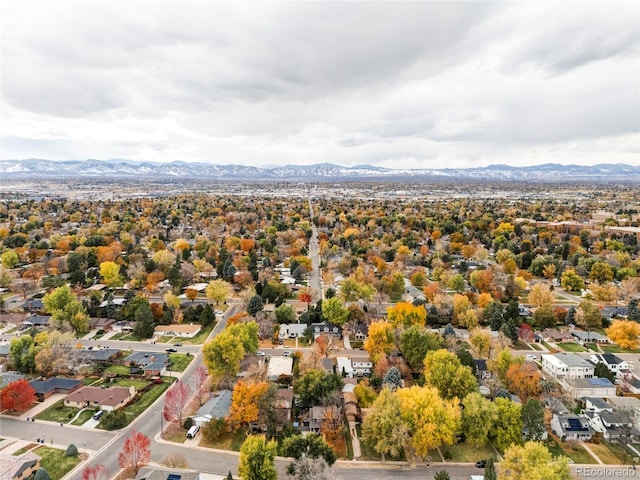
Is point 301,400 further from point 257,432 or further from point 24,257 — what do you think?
point 24,257

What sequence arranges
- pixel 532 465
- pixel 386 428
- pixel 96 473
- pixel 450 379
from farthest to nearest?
pixel 450 379 < pixel 386 428 < pixel 96 473 < pixel 532 465

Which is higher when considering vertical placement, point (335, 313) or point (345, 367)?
point (335, 313)

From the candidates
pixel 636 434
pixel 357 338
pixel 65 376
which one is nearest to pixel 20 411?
pixel 65 376

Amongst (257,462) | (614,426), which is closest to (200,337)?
(257,462)

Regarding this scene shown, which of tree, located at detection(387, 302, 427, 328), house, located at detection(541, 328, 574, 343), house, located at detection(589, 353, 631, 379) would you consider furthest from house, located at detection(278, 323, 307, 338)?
house, located at detection(589, 353, 631, 379)

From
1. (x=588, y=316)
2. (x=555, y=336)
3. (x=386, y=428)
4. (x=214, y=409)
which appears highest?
(x=386, y=428)

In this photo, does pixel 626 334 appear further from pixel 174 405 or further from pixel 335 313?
pixel 174 405

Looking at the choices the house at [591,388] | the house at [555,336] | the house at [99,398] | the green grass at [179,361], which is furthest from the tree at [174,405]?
the house at [555,336]
